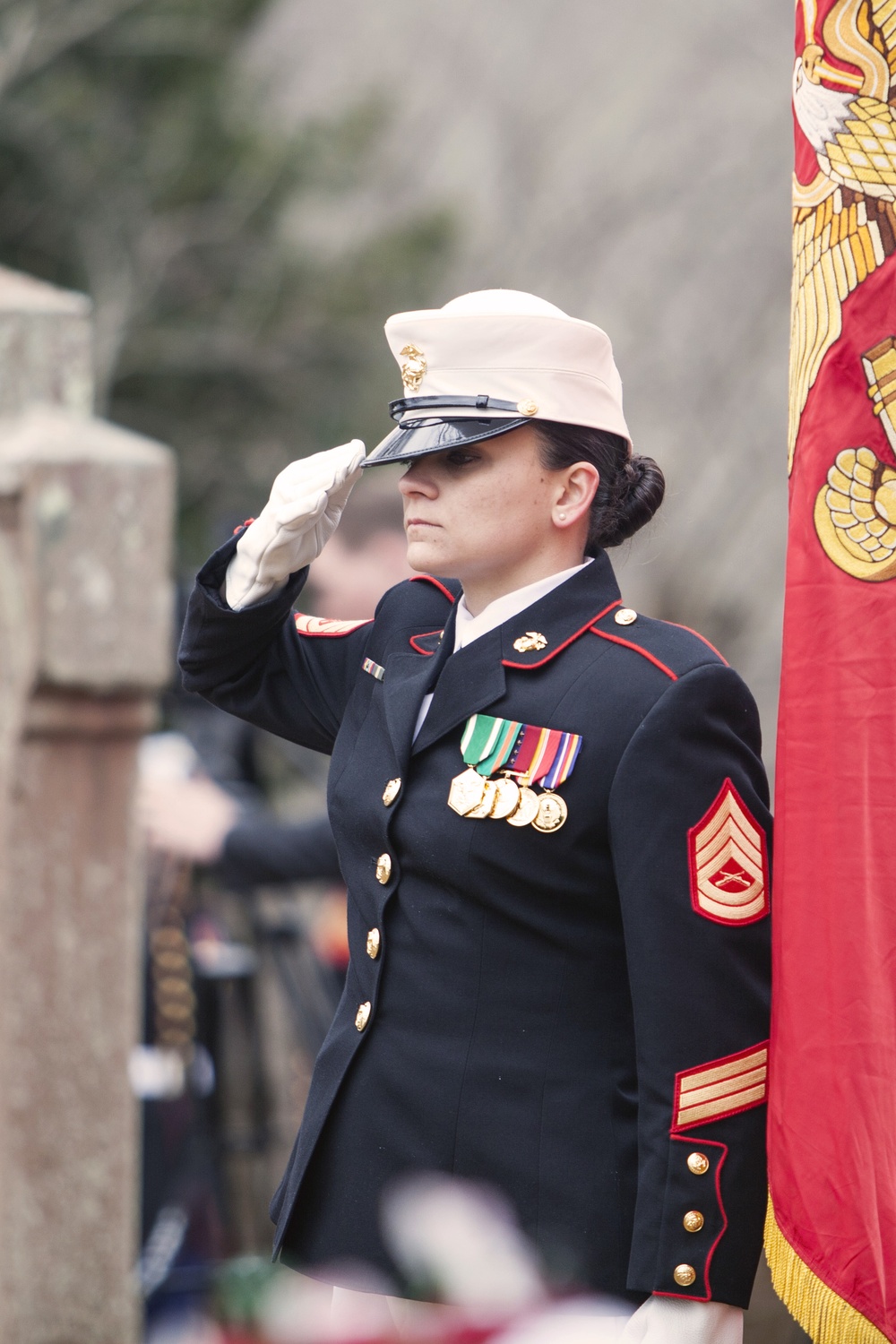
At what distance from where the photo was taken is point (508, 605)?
2.13 meters

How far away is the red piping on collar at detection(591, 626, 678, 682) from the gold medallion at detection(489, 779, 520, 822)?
0.20 meters

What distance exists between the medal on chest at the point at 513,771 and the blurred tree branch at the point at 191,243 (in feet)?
53.3

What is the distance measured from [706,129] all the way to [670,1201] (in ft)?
61.1

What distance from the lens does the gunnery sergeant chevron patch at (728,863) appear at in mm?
1902

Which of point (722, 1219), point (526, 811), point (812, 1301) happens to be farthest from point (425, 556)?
point (812, 1301)

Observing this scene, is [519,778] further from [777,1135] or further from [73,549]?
[73,549]

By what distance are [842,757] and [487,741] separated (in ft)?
1.30

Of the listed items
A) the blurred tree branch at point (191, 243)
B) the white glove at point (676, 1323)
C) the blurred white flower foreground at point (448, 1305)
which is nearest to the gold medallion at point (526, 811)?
the white glove at point (676, 1323)

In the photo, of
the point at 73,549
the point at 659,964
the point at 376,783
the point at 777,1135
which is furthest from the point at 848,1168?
the point at 73,549

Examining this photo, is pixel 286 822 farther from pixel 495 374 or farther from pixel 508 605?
pixel 495 374

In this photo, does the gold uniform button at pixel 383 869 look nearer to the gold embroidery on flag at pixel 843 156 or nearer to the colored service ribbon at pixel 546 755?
the colored service ribbon at pixel 546 755

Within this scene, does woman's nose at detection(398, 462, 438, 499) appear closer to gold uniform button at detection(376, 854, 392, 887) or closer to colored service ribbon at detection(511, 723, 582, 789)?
colored service ribbon at detection(511, 723, 582, 789)

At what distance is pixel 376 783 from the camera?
2.12m

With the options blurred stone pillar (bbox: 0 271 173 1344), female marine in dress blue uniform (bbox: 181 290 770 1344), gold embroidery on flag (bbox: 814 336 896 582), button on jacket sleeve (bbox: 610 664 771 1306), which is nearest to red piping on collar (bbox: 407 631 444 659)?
female marine in dress blue uniform (bbox: 181 290 770 1344)
